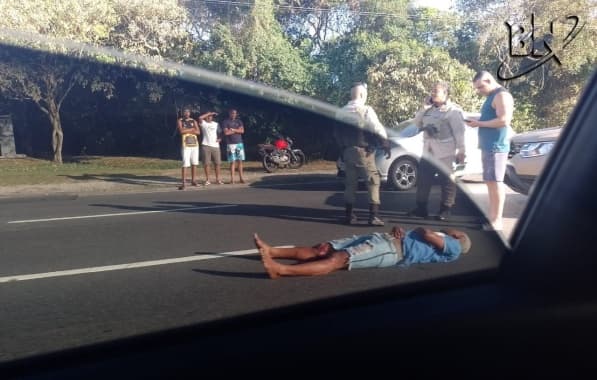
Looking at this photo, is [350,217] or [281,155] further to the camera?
[281,155]

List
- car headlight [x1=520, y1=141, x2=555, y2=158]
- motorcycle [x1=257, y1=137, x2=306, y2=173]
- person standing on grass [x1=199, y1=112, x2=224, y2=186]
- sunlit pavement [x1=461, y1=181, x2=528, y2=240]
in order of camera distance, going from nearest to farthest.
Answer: car headlight [x1=520, y1=141, x2=555, y2=158] → sunlit pavement [x1=461, y1=181, x2=528, y2=240] → person standing on grass [x1=199, y1=112, x2=224, y2=186] → motorcycle [x1=257, y1=137, x2=306, y2=173]

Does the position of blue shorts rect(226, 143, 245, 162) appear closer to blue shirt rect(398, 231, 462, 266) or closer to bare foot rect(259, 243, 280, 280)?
bare foot rect(259, 243, 280, 280)

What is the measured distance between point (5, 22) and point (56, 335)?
2250mm

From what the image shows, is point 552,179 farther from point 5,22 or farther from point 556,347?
point 5,22

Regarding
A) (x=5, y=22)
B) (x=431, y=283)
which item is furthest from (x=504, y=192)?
(x=5, y=22)

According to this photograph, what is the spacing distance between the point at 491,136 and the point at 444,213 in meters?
0.53

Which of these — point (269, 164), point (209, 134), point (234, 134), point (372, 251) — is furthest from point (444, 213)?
point (209, 134)

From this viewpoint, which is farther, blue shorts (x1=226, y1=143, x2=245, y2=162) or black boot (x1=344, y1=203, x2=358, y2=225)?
blue shorts (x1=226, y1=143, x2=245, y2=162)

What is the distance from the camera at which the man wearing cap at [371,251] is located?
120 inches

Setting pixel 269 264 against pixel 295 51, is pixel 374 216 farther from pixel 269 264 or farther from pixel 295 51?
pixel 295 51

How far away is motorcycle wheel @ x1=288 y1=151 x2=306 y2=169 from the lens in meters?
3.57

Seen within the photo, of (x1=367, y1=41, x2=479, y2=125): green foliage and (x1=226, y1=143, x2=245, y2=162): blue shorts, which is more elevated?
(x1=367, y1=41, x2=479, y2=125): green foliage

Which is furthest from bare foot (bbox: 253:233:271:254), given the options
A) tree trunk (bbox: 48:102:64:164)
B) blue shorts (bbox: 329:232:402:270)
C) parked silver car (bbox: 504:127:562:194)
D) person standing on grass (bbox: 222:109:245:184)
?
parked silver car (bbox: 504:127:562:194)

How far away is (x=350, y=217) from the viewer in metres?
3.27
